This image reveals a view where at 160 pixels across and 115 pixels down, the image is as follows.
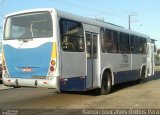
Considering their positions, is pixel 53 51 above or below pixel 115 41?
below

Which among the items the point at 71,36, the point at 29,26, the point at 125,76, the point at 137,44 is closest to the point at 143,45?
the point at 137,44

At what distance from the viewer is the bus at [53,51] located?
12906 mm

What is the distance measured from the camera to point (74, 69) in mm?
13852

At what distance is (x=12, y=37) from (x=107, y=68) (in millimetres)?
4902

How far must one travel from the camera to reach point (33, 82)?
1313 centimetres

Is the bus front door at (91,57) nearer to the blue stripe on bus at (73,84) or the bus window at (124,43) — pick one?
the blue stripe on bus at (73,84)

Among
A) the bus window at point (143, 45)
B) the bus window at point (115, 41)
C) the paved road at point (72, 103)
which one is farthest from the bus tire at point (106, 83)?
the bus window at point (143, 45)

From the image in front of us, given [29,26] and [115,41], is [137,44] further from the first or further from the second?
[29,26]

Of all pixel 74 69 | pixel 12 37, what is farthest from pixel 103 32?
pixel 12 37

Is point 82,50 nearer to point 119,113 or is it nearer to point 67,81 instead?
point 67,81

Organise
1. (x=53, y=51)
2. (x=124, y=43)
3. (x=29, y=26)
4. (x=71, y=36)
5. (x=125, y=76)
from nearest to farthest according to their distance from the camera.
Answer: (x=53, y=51) < (x=29, y=26) < (x=71, y=36) < (x=124, y=43) < (x=125, y=76)

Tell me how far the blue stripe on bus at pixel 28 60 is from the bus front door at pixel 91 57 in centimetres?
243

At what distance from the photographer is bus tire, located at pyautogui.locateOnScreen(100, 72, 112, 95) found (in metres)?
16.5

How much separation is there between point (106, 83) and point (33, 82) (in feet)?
15.3
